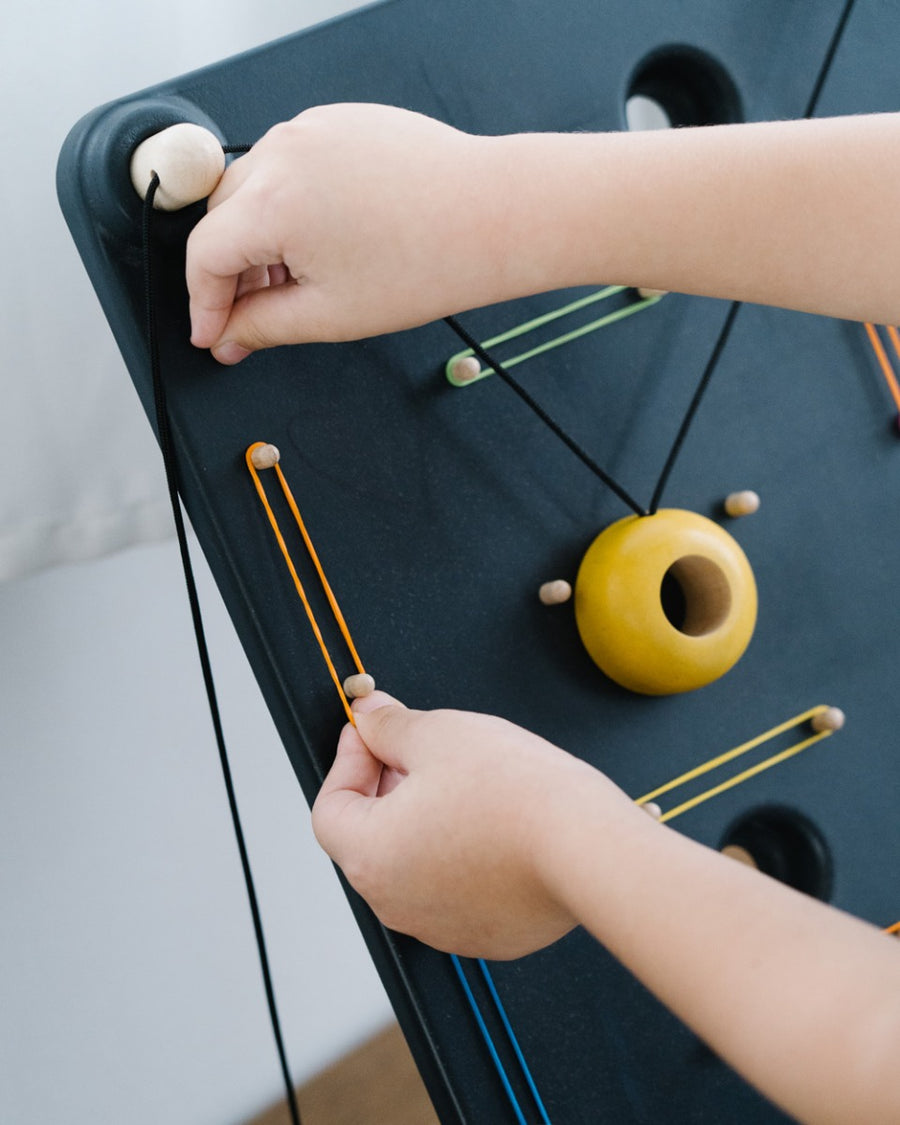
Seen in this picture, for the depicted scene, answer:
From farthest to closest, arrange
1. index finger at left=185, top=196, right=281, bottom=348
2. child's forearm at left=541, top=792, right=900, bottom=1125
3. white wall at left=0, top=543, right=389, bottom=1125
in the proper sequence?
→ white wall at left=0, top=543, right=389, bottom=1125
index finger at left=185, top=196, right=281, bottom=348
child's forearm at left=541, top=792, right=900, bottom=1125

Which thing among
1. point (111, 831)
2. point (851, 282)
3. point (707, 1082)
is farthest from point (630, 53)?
point (111, 831)

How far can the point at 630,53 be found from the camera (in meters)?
0.64

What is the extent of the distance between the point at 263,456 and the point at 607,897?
26cm

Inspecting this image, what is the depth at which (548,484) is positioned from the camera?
610mm

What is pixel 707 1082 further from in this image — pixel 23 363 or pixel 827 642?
pixel 23 363

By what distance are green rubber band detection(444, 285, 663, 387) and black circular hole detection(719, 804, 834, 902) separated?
29cm

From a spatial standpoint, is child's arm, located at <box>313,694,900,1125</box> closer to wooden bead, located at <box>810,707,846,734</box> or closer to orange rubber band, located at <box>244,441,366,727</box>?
orange rubber band, located at <box>244,441,366,727</box>

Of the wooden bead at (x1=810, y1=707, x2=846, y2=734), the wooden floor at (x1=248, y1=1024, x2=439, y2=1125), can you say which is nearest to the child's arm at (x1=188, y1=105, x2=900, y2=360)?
the wooden bead at (x1=810, y1=707, x2=846, y2=734)

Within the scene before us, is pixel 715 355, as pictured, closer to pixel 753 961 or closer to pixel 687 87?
pixel 687 87

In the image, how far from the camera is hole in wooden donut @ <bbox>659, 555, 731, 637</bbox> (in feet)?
1.98

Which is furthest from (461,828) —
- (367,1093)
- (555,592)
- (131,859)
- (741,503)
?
(367,1093)

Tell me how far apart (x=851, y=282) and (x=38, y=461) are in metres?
0.54

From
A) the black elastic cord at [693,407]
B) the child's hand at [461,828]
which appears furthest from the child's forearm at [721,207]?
the child's hand at [461,828]

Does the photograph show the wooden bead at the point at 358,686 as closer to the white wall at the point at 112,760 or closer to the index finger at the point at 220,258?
the index finger at the point at 220,258
